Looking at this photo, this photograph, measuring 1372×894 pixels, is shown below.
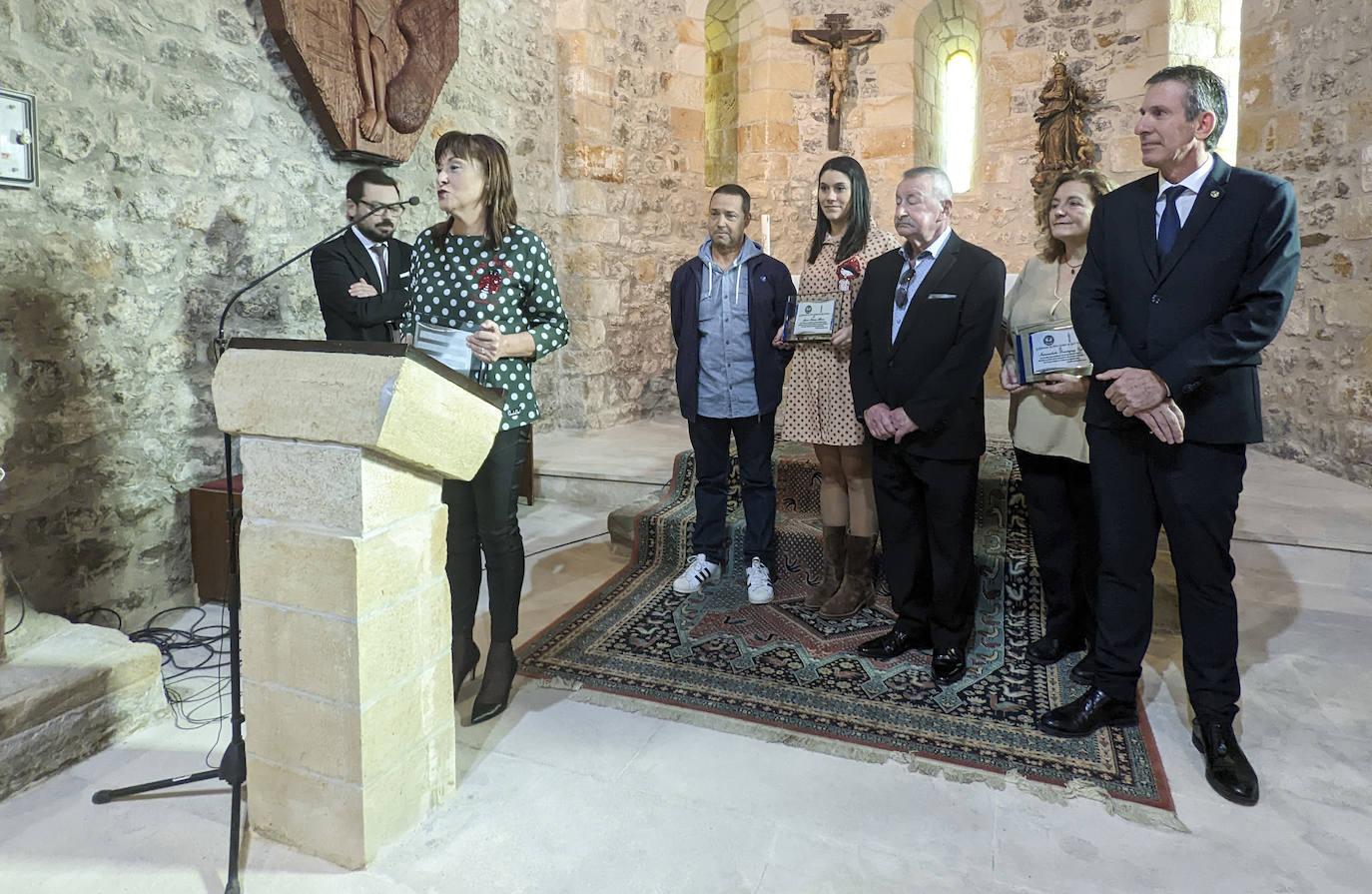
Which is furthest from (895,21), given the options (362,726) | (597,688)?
(362,726)

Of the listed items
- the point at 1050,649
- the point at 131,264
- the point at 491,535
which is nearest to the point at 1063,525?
the point at 1050,649

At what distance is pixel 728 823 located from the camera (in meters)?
1.85

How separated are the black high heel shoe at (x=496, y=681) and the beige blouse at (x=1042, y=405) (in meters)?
1.59

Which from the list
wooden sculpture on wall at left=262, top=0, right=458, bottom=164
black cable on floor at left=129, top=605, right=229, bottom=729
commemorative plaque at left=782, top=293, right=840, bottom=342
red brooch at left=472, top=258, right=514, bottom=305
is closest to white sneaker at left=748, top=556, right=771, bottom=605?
A: commemorative plaque at left=782, top=293, right=840, bottom=342

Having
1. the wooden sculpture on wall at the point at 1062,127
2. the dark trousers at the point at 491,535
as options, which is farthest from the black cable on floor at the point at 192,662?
the wooden sculpture on wall at the point at 1062,127

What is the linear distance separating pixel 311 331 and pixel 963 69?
22.2 ft

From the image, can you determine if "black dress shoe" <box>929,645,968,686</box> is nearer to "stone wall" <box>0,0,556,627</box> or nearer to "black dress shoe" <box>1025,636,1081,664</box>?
"black dress shoe" <box>1025,636,1081,664</box>

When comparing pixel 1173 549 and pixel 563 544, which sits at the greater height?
pixel 1173 549

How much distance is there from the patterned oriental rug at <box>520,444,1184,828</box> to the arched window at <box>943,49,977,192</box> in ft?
17.5

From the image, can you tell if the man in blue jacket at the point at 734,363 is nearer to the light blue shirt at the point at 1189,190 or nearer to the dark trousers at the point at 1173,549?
the dark trousers at the point at 1173,549

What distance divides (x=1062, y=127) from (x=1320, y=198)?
8.02 ft

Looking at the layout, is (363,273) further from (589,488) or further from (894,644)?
(894,644)

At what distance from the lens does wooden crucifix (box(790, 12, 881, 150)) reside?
7367 mm

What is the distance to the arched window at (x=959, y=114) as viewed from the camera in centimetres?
809
